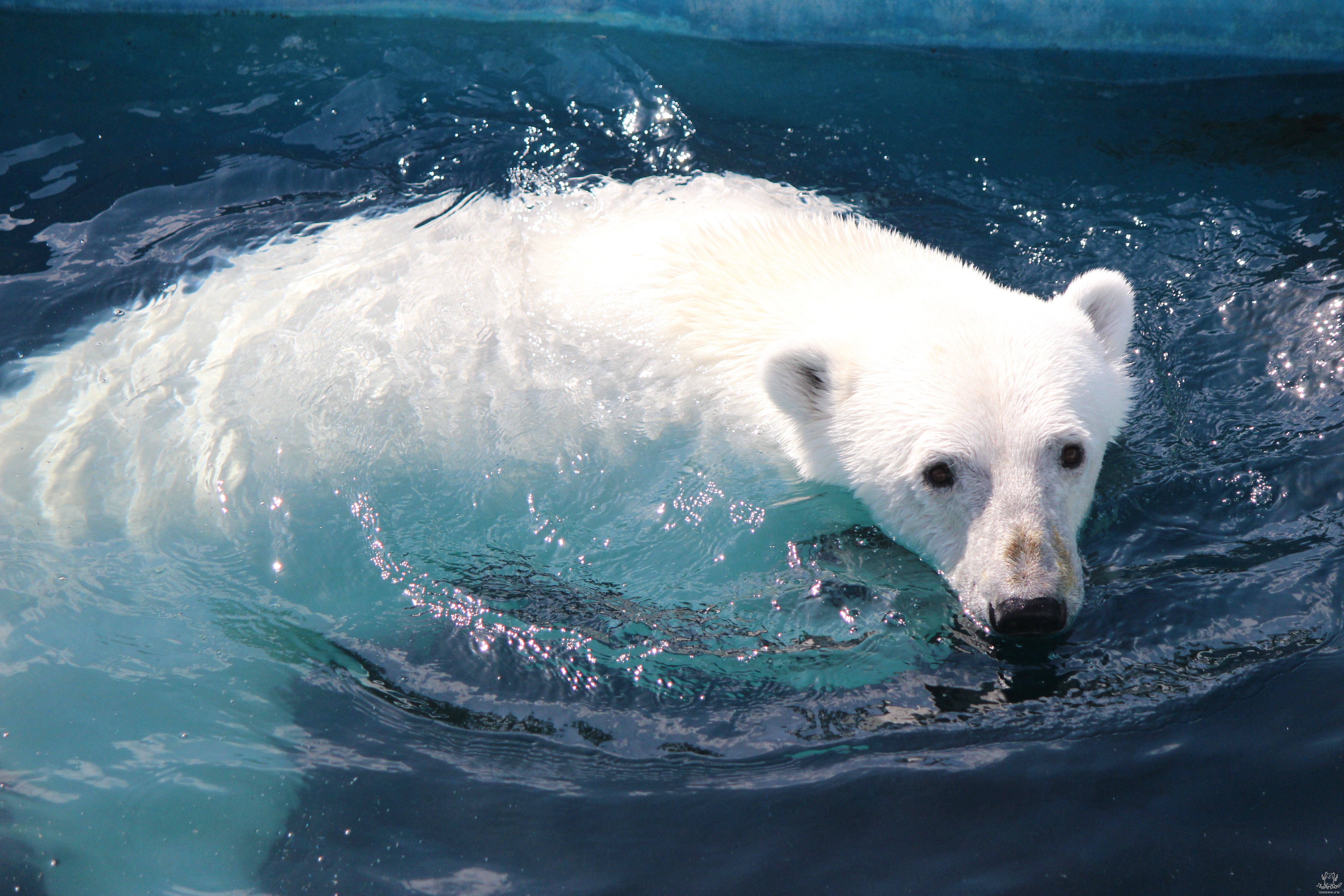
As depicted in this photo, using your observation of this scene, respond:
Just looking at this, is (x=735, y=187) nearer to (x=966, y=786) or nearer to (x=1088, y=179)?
(x=1088, y=179)

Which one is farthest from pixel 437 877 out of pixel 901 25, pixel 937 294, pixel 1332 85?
pixel 1332 85

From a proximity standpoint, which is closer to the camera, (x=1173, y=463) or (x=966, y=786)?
(x=966, y=786)

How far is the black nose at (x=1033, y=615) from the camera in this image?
3.21 meters

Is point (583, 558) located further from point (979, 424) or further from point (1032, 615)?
point (1032, 615)

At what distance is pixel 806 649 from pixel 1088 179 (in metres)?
3.72

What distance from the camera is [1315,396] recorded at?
4539mm

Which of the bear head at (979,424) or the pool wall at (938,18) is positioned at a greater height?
the pool wall at (938,18)

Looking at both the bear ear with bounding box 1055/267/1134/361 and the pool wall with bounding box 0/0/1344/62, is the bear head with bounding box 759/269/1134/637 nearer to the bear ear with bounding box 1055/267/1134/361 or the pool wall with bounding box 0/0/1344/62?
the bear ear with bounding box 1055/267/1134/361

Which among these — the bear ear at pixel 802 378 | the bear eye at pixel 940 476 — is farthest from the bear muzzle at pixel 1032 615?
the bear ear at pixel 802 378

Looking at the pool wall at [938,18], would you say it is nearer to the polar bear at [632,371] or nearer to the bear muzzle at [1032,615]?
the polar bear at [632,371]

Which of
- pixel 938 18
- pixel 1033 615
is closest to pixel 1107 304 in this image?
pixel 1033 615

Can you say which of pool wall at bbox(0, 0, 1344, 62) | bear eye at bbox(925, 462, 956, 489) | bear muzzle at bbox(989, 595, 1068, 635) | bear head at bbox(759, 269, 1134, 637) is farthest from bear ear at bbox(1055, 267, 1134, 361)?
pool wall at bbox(0, 0, 1344, 62)

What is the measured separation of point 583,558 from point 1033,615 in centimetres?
172

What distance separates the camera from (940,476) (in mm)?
3564
